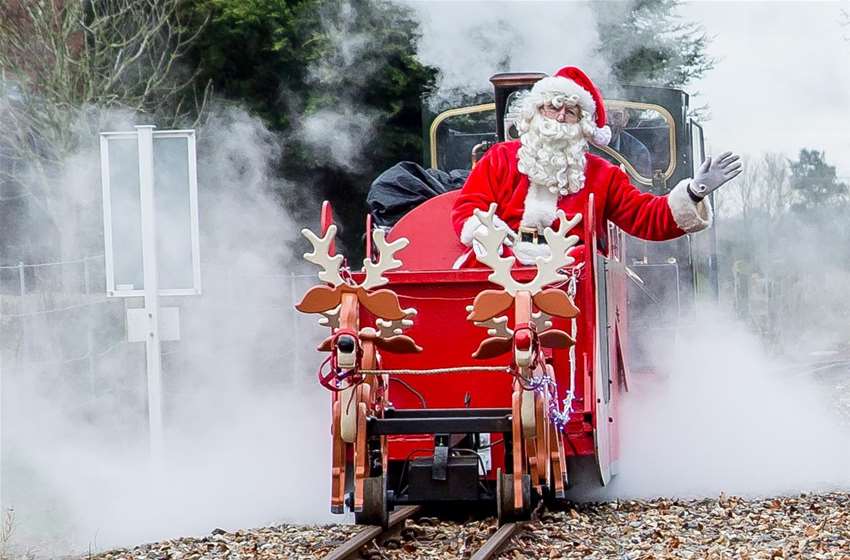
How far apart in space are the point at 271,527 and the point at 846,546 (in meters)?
2.68

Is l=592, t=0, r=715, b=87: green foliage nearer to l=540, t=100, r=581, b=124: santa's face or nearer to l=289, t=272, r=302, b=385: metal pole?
l=289, t=272, r=302, b=385: metal pole

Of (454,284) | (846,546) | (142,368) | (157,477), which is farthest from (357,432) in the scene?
(142,368)

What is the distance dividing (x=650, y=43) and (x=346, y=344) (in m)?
9.32

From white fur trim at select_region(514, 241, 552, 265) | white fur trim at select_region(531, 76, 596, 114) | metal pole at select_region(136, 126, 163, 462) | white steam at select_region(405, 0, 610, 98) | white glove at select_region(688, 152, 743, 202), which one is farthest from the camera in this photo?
white steam at select_region(405, 0, 610, 98)

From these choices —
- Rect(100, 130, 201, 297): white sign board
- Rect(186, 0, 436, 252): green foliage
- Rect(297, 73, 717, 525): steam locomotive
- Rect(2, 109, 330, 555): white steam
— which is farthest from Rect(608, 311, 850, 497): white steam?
Rect(186, 0, 436, 252): green foliage

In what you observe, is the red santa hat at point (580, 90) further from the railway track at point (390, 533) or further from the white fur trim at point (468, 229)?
the railway track at point (390, 533)

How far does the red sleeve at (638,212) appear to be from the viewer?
273 inches

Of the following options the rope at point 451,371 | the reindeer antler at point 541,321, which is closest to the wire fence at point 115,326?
the rope at point 451,371

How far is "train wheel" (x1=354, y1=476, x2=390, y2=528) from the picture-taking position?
225 inches

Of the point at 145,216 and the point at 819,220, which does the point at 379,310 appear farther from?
the point at 819,220

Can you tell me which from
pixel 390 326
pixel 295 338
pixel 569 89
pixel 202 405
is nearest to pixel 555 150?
pixel 569 89

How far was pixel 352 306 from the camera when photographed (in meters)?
5.72

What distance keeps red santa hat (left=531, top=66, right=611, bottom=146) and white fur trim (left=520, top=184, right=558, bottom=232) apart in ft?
1.33

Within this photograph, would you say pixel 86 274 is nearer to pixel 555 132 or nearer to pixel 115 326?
pixel 115 326
